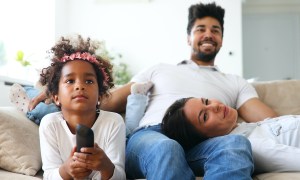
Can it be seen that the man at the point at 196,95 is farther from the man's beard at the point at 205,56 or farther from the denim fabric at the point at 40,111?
the denim fabric at the point at 40,111

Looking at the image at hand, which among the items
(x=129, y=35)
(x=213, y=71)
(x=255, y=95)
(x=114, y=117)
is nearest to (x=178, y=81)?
(x=213, y=71)

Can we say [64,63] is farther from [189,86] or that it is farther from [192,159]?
A: [189,86]

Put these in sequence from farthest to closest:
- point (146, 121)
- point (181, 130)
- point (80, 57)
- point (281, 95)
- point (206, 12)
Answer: point (206, 12) < point (281, 95) < point (146, 121) < point (181, 130) < point (80, 57)

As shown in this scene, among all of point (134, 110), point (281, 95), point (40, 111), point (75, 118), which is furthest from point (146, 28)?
point (75, 118)

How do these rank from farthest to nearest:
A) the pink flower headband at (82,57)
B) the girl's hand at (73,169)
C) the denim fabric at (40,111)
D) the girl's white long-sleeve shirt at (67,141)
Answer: the denim fabric at (40,111)
the pink flower headband at (82,57)
the girl's white long-sleeve shirt at (67,141)
the girl's hand at (73,169)

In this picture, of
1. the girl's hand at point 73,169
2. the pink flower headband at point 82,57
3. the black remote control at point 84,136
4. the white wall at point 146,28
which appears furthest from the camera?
the white wall at point 146,28

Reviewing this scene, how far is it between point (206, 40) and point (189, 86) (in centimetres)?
36

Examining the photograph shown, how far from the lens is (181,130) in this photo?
148 centimetres

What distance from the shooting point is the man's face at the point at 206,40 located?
83.1 inches

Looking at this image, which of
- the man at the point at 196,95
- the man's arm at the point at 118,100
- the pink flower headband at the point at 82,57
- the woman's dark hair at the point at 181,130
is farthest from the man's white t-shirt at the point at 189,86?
the pink flower headband at the point at 82,57

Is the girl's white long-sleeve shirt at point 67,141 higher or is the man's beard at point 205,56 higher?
the man's beard at point 205,56

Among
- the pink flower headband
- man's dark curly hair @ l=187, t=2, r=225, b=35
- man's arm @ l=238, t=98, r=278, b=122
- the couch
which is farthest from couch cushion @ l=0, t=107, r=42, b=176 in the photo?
man's dark curly hair @ l=187, t=2, r=225, b=35

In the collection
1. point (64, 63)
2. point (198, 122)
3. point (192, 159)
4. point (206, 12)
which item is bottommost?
point (192, 159)

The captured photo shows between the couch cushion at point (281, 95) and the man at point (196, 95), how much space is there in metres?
0.14
